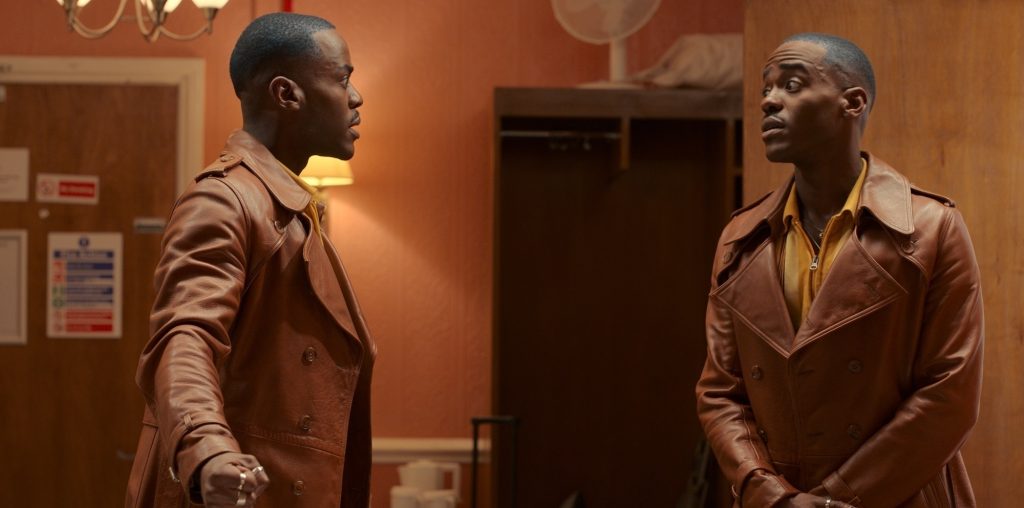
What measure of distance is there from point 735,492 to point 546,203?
8.06ft

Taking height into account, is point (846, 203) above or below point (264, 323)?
above

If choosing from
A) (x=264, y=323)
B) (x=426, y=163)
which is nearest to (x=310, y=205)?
(x=264, y=323)

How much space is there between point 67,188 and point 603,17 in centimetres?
206

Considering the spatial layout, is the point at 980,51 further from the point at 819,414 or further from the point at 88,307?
the point at 88,307

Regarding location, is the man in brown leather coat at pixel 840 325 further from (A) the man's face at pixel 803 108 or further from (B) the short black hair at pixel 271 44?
(B) the short black hair at pixel 271 44

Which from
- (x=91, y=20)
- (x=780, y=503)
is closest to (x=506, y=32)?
(x=91, y=20)

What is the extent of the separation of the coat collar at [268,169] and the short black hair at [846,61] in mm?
996

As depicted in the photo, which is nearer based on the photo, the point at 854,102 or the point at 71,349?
the point at 854,102

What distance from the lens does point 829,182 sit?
2.29m

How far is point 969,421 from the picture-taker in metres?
2.13

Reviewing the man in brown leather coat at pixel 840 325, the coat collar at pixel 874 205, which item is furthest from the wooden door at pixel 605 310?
the man in brown leather coat at pixel 840 325

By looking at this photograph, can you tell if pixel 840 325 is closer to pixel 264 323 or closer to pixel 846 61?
pixel 846 61

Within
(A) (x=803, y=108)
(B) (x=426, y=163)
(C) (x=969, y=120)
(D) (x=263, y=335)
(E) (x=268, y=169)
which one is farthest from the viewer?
(B) (x=426, y=163)

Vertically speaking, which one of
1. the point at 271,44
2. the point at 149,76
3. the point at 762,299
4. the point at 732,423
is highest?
the point at 149,76
